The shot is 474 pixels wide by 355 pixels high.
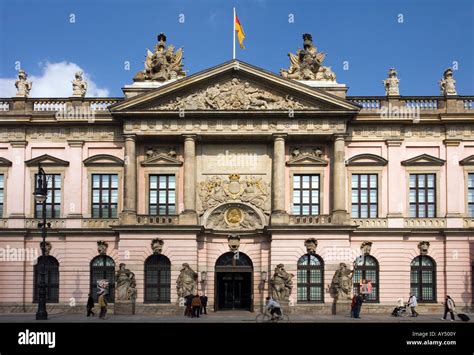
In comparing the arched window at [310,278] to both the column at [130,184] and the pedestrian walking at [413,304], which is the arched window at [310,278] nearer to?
the pedestrian walking at [413,304]

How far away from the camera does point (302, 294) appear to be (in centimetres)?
4325

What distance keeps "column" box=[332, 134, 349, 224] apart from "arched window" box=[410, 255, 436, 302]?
6.05 meters

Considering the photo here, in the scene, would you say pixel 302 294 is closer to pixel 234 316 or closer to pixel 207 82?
pixel 234 316

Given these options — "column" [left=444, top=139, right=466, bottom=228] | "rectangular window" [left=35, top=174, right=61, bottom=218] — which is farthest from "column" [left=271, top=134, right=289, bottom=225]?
"rectangular window" [left=35, top=174, right=61, bottom=218]

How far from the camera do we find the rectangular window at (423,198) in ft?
148

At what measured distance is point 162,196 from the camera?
45.1m

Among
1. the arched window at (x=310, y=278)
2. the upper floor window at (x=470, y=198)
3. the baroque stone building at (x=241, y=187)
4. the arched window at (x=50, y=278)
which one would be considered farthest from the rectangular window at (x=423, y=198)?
the arched window at (x=50, y=278)

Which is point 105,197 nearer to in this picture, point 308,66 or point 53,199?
point 53,199

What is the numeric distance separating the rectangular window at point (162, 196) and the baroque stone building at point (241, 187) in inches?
3.8

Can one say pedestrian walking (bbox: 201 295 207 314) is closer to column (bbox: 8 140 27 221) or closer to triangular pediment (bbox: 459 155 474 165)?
column (bbox: 8 140 27 221)

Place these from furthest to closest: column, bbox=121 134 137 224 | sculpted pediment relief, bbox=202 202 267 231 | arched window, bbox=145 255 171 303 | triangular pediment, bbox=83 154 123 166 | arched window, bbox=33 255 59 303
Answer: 1. triangular pediment, bbox=83 154 123 166
2. sculpted pediment relief, bbox=202 202 267 231
3. arched window, bbox=33 255 59 303
4. column, bbox=121 134 137 224
5. arched window, bbox=145 255 171 303

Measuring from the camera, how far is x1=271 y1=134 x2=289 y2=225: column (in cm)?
4341

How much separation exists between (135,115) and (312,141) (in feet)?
39.8
